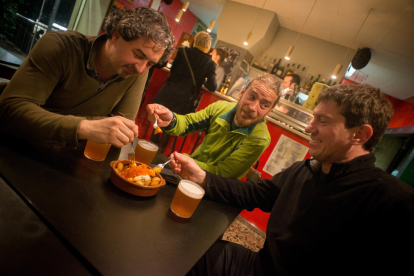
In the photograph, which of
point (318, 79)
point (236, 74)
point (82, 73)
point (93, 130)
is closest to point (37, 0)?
point (236, 74)

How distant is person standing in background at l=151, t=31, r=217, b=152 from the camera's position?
289 centimetres

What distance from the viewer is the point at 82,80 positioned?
4.09 feet

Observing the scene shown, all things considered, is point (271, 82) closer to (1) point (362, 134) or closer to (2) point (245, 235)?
(1) point (362, 134)

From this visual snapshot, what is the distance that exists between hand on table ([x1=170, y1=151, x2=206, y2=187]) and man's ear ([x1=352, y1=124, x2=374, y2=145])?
30.7 inches

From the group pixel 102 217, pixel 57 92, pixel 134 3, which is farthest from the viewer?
pixel 134 3

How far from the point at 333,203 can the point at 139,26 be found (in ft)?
4.20

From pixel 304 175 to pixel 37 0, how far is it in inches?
250

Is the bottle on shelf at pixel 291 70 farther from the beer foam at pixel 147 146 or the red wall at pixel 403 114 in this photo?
the beer foam at pixel 147 146

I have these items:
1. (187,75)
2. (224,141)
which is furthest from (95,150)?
(187,75)

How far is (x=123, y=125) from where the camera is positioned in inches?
35.8

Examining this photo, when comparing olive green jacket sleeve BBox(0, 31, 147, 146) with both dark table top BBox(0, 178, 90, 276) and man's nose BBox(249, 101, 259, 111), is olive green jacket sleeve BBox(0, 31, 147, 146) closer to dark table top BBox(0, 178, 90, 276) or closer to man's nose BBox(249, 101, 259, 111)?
dark table top BBox(0, 178, 90, 276)

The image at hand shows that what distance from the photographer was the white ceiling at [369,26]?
4008mm

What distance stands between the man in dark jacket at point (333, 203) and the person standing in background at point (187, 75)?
6.11ft

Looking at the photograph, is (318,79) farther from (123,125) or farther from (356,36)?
(123,125)
